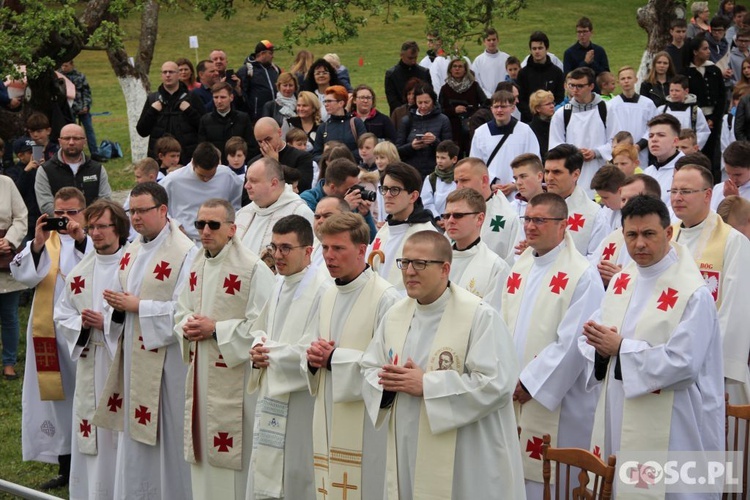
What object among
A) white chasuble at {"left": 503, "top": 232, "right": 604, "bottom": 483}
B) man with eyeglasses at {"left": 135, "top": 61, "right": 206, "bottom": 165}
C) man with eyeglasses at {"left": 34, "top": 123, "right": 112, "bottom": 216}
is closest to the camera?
white chasuble at {"left": 503, "top": 232, "right": 604, "bottom": 483}

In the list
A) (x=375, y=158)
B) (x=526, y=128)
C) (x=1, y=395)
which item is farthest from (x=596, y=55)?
(x=1, y=395)

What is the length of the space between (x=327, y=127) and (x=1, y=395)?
4380 mm

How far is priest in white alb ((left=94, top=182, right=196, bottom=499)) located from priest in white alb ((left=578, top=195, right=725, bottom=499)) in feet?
10.3

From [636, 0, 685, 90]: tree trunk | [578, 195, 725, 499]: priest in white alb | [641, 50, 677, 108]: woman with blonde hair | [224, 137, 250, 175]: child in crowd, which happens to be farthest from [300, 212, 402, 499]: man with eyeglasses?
[636, 0, 685, 90]: tree trunk

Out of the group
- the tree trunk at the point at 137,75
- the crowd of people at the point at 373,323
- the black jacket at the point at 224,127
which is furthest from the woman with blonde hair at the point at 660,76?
the tree trunk at the point at 137,75

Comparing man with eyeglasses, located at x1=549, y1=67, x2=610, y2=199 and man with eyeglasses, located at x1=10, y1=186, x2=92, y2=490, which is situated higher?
man with eyeglasses, located at x1=549, y1=67, x2=610, y2=199

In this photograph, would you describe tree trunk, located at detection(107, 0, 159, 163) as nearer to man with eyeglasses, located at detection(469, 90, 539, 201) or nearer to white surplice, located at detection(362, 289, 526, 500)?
man with eyeglasses, located at detection(469, 90, 539, 201)

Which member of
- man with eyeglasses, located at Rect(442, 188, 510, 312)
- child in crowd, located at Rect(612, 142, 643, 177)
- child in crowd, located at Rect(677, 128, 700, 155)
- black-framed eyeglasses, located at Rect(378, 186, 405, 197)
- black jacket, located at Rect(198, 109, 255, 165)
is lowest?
man with eyeglasses, located at Rect(442, 188, 510, 312)

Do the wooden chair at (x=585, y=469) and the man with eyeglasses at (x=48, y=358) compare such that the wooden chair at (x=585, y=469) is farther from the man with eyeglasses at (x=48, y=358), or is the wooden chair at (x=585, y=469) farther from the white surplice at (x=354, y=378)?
the man with eyeglasses at (x=48, y=358)

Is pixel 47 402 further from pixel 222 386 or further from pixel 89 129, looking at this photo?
pixel 89 129

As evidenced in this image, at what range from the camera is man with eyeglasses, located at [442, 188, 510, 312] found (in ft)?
25.8

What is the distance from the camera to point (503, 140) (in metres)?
12.1

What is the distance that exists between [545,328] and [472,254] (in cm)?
84

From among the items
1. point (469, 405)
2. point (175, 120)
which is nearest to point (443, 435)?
point (469, 405)
